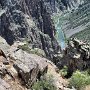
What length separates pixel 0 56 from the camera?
145 ft

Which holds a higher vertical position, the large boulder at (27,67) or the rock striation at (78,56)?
the large boulder at (27,67)

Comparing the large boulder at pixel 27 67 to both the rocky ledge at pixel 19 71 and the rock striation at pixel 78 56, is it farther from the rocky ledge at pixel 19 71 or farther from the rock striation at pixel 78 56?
the rock striation at pixel 78 56

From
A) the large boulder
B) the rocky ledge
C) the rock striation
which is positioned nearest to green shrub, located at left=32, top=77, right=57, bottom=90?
the rocky ledge

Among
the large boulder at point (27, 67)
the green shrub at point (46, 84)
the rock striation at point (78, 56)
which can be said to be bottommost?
the rock striation at point (78, 56)

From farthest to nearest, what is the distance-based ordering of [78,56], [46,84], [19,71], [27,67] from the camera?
[78,56] < [46,84] < [27,67] < [19,71]

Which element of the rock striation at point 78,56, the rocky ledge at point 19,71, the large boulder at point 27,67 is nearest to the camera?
the rocky ledge at point 19,71

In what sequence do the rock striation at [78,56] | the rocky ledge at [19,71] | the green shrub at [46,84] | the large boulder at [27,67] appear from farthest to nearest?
the rock striation at [78,56] → the green shrub at [46,84] → the large boulder at [27,67] → the rocky ledge at [19,71]

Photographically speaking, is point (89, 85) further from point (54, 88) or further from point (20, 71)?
point (20, 71)

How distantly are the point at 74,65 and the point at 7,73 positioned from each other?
35579mm

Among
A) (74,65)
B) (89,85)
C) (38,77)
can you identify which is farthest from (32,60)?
(74,65)

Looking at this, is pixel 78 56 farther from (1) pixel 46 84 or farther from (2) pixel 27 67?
(2) pixel 27 67

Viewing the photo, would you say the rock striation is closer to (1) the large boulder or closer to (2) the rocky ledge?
(1) the large boulder

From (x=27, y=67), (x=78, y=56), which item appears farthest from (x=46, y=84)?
(x=78, y=56)

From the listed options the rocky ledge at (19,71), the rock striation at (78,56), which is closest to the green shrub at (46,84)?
the rocky ledge at (19,71)
